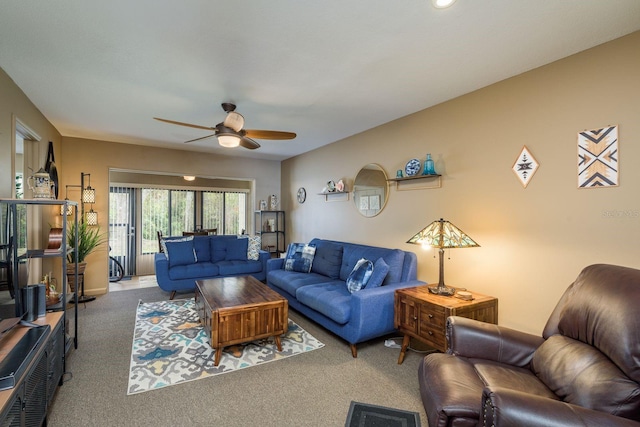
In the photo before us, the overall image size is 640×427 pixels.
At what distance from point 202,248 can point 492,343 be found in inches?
180

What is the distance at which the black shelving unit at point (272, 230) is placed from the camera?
6.42 m

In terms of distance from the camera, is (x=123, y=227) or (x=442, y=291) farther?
(x=123, y=227)

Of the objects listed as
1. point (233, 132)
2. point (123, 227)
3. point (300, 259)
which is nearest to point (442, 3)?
point (233, 132)

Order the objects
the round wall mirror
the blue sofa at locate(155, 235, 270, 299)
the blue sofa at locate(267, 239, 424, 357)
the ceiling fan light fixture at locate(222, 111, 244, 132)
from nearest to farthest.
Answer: the blue sofa at locate(267, 239, 424, 357) → the ceiling fan light fixture at locate(222, 111, 244, 132) → the round wall mirror → the blue sofa at locate(155, 235, 270, 299)

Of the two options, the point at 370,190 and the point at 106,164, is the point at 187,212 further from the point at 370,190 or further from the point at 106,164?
the point at 370,190

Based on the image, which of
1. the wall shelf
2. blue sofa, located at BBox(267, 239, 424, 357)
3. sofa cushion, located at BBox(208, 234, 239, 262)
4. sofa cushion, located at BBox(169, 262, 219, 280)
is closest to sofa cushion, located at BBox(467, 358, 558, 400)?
blue sofa, located at BBox(267, 239, 424, 357)

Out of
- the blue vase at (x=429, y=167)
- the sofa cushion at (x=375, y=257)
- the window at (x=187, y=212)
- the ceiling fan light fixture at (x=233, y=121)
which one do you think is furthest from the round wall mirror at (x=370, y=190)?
the window at (x=187, y=212)

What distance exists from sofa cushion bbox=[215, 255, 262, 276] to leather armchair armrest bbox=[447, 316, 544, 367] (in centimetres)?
372

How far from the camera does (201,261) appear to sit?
5.07 m

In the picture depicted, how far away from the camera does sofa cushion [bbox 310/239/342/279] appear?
3.99 m

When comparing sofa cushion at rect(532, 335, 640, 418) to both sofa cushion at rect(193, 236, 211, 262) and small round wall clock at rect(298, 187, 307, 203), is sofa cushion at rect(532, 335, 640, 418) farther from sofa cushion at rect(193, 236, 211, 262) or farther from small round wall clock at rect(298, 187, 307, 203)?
sofa cushion at rect(193, 236, 211, 262)

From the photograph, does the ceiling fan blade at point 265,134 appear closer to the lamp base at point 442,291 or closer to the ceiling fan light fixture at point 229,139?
the ceiling fan light fixture at point 229,139

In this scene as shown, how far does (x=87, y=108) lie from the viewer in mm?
3381

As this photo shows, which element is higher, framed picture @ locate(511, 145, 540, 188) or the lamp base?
framed picture @ locate(511, 145, 540, 188)
